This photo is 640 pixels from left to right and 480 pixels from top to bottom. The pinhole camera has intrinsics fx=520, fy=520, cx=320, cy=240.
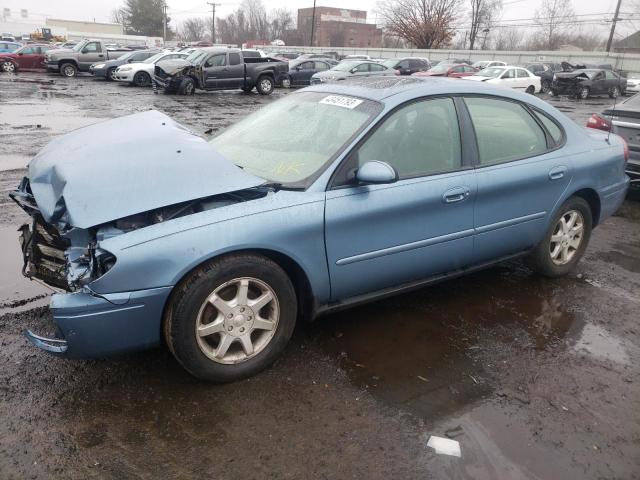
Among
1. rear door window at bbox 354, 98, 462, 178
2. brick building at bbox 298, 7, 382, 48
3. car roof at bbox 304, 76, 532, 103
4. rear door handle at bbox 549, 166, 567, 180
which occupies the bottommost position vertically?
rear door handle at bbox 549, 166, 567, 180

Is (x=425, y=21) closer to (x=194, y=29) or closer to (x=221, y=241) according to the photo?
(x=221, y=241)

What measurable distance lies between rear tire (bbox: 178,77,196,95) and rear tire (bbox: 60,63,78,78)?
11.1 m

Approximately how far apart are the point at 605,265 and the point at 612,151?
110 centimetres

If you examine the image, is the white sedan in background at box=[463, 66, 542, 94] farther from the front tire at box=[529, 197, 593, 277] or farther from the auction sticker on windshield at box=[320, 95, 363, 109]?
the auction sticker on windshield at box=[320, 95, 363, 109]

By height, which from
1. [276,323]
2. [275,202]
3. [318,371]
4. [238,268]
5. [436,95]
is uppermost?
[436,95]

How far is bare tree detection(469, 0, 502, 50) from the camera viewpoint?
208 ft

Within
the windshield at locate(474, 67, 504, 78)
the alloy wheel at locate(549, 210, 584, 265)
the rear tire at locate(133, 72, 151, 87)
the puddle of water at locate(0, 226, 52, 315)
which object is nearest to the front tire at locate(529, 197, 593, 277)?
the alloy wheel at locate(549, 210, 584, 265)

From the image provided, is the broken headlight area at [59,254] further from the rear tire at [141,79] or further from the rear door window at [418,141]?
the rear tire at [141,79]

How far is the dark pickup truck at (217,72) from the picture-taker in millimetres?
20344

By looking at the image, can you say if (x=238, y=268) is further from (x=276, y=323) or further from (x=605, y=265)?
(x=605, y=265)

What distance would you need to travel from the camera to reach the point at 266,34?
105m

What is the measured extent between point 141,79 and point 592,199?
23.0 meters

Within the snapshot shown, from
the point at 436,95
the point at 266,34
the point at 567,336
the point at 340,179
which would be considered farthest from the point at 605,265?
the point at 266,34

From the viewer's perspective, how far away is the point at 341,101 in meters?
3.61
